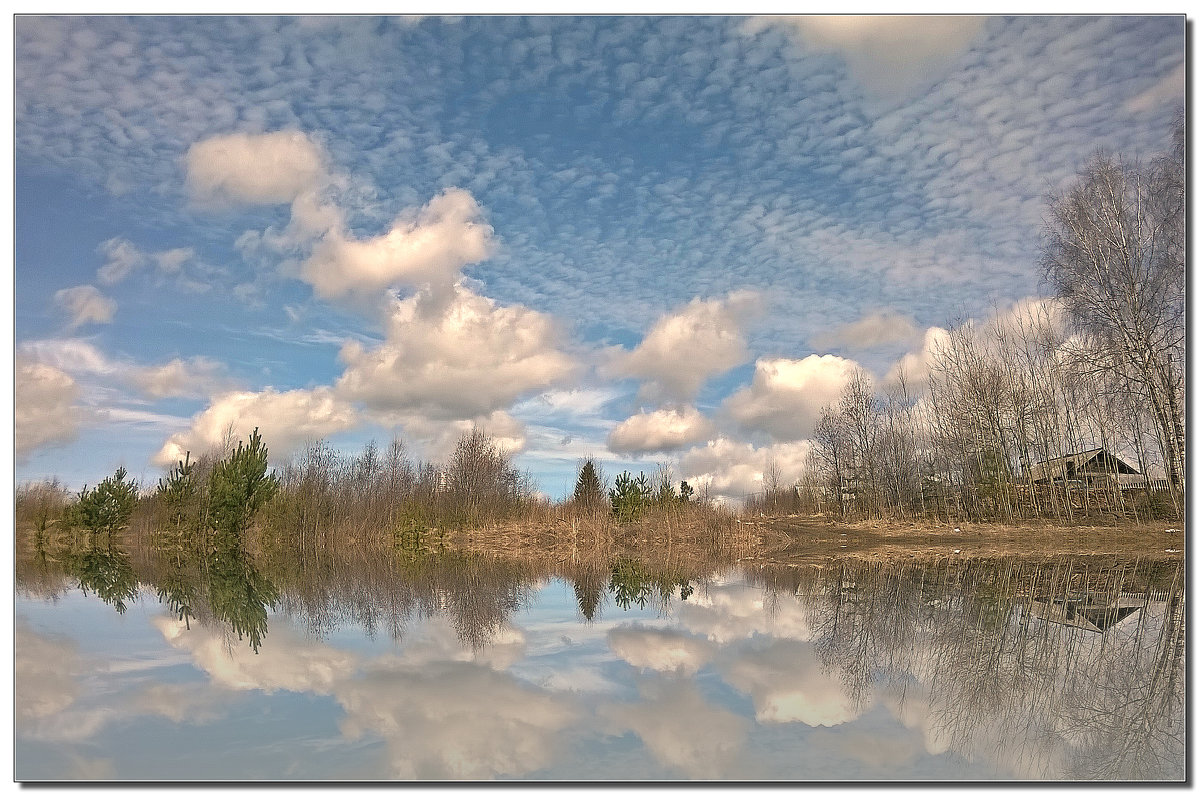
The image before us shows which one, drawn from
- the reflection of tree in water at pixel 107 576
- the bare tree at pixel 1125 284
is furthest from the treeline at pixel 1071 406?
the reflection of tree in water at pixel 107 576

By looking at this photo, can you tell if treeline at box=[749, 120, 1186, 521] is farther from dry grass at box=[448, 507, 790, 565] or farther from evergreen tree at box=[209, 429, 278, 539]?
evergreen tree at box=[209, 429, 278, 539]

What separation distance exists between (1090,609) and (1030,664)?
3.66 m

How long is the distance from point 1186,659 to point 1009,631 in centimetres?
148

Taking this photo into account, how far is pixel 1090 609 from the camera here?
28.2 ft

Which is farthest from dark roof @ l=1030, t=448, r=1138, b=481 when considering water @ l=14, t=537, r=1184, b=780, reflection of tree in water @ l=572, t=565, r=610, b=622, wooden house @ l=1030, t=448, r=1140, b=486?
reflection of tree in water @ l=572, t=565, r=610, b=622

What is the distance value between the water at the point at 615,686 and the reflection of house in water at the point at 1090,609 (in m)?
0.06

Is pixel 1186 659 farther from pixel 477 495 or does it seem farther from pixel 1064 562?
pixel 477 495

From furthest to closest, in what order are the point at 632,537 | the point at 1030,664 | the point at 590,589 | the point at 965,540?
1. the point at 632,537
2. the point at 965,540
3. the point at 590,589
4. the point at 1030,664

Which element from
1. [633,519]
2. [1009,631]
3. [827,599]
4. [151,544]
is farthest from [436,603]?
[151,544]

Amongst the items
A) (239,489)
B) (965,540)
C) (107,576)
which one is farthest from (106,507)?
(965,540)

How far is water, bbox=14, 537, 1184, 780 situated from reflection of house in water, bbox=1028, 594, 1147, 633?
2.5 inches

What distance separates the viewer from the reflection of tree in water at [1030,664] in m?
4.04

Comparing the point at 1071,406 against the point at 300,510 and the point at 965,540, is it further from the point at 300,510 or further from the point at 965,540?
the point at 300,510

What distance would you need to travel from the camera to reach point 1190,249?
652 centimetres
